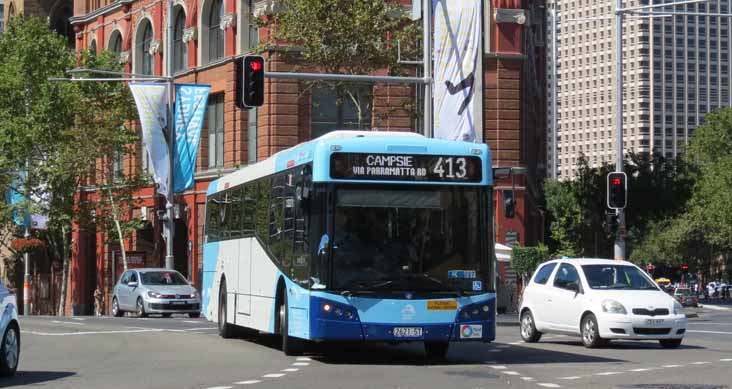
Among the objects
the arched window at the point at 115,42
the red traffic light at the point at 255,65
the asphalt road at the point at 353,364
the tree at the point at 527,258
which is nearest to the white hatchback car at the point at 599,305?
the asphalt road at the point at 353,364

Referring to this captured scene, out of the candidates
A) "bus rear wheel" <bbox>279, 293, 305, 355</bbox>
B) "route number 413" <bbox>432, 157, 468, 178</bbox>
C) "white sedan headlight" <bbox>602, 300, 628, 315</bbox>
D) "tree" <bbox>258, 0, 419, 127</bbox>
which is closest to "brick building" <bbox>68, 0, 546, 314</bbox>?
"tree" <bbox>258, 0, 419, 127</bbox>

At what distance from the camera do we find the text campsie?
64.6ft

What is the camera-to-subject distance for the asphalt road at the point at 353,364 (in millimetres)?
16656

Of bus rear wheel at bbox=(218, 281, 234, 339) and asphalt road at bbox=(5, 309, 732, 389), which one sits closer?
asphalt road at bbox=(5, 309, 732, 389)

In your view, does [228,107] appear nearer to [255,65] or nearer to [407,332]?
[255,65]

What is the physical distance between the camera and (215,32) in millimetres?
60281

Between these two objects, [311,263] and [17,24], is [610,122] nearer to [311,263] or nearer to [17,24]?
[17,24]

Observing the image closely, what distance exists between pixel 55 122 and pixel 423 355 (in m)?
41.2

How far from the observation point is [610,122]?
195625mm

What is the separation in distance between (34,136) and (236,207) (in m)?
35.9

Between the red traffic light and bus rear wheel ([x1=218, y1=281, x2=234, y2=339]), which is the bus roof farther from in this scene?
the red traffic light

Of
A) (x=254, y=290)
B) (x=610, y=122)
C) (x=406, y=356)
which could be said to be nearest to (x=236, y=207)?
(x=254, y=290)

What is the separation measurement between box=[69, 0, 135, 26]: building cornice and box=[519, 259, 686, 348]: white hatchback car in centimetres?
4446

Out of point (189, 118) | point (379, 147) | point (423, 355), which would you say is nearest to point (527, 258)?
point (189, 118)
